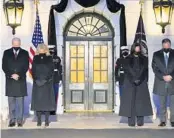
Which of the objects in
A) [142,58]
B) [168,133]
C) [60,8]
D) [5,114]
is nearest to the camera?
[168,133]

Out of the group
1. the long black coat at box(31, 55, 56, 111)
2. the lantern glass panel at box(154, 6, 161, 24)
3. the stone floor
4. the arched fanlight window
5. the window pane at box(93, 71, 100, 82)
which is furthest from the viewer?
the window pane at box(93, 71, 100, 82)

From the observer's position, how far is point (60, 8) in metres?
15.3

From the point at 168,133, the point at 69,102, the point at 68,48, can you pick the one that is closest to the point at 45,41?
the point at 68,48

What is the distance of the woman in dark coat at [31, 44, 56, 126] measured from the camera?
12.3 m

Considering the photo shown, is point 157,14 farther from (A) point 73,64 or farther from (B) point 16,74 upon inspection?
(B) point 16,74

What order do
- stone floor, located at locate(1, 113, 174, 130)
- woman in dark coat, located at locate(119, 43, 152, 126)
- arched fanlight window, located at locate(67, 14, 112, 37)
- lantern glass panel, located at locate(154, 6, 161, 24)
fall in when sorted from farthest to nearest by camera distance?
1. arched fanlight window, located at locate(67, 14, 112, 37)
2. lantern glass panel, located at locate(154, 6, 161, 24)
3. stone floor, located at locate(1, 113, 174, 130)
4. woman in dark coat, located at locate(119, 43, 152, 126)

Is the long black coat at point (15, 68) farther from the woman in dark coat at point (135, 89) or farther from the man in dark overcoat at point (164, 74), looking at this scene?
the man in dark overcoat at point (164, 74)

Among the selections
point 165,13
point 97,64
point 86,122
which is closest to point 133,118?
point 86,122

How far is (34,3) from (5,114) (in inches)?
132

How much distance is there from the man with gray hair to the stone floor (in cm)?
43

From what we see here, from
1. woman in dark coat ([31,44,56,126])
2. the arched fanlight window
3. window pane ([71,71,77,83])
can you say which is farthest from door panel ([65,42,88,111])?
woman in dark coat ([31,44,56,126])

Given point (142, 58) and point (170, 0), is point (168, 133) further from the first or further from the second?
point (170, 0)

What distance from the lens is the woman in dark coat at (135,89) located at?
40.8 feet

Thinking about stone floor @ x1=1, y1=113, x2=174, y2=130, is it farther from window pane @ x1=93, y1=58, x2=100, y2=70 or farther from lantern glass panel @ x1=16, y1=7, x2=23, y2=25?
lantern glass panel @ x1=16, y1=7, x2=23, y2=25
